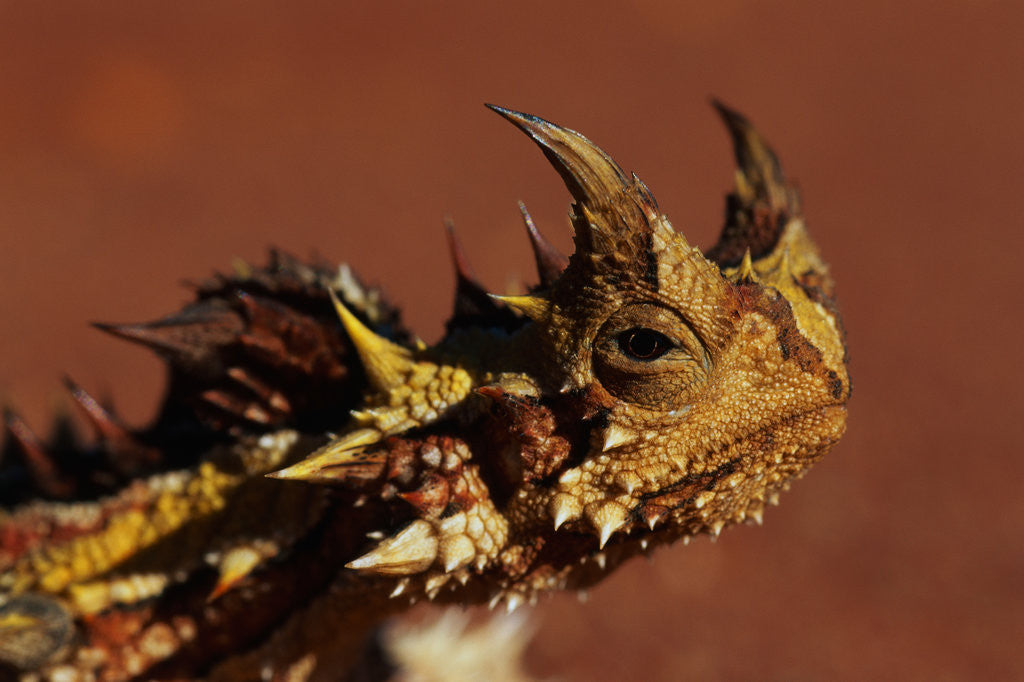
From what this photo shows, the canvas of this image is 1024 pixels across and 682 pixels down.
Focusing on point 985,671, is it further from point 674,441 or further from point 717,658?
point 674,441

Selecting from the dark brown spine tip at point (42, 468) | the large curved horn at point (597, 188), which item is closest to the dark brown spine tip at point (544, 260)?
the large curved horn at point (597, 188)

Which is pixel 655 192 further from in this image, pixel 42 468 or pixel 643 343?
pixel 643 343

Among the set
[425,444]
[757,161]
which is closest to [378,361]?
[425,444]

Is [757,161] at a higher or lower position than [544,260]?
higher

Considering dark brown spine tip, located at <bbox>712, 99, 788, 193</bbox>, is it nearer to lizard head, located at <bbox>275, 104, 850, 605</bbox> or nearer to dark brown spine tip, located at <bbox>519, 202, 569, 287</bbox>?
lizard head, located at <bbox>275, 104, 850, 605</bbox>

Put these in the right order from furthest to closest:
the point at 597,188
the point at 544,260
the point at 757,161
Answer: the point at 757,161
the point at 544,260
the point at 597,188

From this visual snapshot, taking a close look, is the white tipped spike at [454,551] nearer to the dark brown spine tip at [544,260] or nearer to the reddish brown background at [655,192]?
the dark brown spine tip at [544,260]

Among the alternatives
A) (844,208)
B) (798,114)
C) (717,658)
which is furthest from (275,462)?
(798,114)

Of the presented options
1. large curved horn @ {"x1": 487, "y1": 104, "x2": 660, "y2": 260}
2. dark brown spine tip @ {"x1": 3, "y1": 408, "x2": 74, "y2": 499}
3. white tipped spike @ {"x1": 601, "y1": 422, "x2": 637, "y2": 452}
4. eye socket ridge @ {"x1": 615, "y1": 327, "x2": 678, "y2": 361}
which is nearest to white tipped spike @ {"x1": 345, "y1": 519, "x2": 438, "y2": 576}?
white tipped spike @ {"x1": 601, "y1": 422, "x2": 637, "y2": 452}
